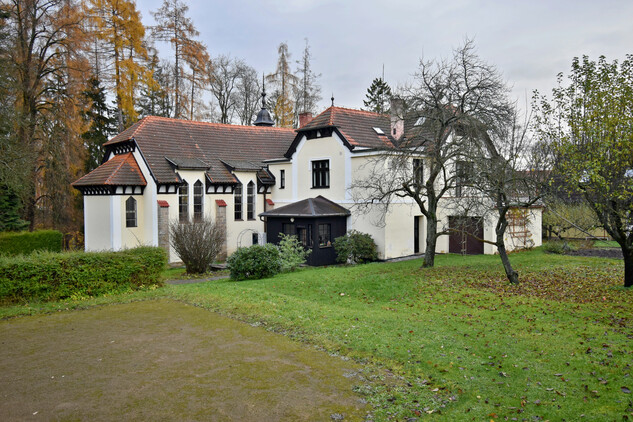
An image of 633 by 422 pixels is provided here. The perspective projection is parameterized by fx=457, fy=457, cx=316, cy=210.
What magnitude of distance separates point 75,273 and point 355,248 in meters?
12.5

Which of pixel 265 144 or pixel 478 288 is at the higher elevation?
pixel 265 144

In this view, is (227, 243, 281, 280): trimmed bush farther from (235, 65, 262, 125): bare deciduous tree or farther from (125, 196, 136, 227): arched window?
(235, 65, 262, 125): bare deciduous tree

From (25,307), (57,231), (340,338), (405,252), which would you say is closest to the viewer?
(340,338)

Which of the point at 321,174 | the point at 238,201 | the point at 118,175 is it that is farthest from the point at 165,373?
the point at 238,201

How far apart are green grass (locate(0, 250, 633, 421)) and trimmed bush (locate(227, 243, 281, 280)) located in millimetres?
1056

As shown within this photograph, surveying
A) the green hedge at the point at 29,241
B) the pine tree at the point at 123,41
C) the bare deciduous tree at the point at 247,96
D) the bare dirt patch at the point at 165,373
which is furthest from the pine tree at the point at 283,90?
the bare dirt patch at the point at 165,373

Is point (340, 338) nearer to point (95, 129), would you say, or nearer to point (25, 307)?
point (25, 307)

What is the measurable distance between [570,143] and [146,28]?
27350 mm

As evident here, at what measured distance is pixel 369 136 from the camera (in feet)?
81.8

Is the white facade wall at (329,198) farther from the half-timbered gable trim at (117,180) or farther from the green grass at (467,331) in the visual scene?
the green grass at (467,331)

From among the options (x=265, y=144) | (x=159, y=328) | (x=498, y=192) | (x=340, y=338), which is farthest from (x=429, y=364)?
(x=265, y=144)

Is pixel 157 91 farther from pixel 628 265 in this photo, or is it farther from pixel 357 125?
pixel 628 265

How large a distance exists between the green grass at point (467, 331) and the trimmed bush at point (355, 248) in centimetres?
558

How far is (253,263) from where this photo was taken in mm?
17469
